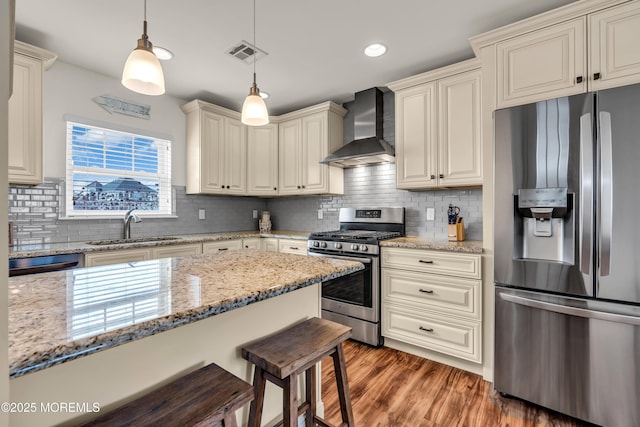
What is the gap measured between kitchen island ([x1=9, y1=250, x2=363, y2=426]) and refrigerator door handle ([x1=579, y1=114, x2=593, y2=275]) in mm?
1271

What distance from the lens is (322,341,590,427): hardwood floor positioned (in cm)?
172

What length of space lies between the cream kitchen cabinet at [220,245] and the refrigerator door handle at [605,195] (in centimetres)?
272

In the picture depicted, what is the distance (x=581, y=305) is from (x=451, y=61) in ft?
6.92

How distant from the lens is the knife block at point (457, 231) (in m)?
2.66

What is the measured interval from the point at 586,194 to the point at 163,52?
3099mm

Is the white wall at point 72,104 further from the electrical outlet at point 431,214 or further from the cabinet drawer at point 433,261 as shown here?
the electrical outlet at point 431,214

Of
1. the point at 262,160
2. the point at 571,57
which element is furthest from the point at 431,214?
the point at 262,160

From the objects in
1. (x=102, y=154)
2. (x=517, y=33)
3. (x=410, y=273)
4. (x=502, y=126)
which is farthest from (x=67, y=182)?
(x=517, y=33)

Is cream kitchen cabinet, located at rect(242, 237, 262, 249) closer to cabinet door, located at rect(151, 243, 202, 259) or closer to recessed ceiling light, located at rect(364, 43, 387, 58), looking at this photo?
cabinet door, located at rect(151, 243, 202, 259)

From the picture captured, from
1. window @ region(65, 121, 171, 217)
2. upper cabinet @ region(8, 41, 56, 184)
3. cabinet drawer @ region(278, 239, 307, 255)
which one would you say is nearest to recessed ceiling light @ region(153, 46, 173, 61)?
upper cabinet @ region(8, 41, 56, 184)

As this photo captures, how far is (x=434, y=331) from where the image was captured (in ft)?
7.79

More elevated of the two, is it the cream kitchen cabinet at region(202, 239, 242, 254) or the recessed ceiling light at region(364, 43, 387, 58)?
the recessed ceiling light at region(364, 43, 387, 58)

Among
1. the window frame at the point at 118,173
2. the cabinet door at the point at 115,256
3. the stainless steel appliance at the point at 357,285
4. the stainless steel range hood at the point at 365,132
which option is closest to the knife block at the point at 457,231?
the stainless steel appliance at the point at 357,285

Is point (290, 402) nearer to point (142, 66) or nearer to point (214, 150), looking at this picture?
point (142, 66)
